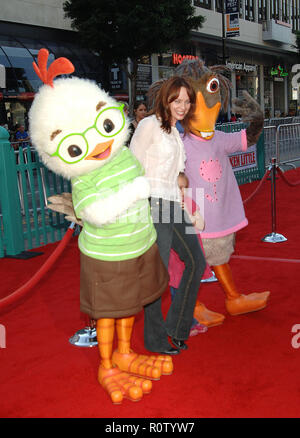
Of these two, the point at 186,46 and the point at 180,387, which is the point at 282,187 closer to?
the point at 180,387

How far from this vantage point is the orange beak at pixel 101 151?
2672 mm

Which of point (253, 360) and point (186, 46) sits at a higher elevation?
point (186, 46)

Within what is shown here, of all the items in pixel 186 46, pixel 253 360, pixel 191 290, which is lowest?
pixel 253 360

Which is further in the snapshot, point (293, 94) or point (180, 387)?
point (293, 94)

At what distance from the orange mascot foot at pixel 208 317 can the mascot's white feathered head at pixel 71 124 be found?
1.55 m

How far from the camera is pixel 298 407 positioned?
265cm

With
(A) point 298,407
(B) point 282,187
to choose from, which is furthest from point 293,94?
(A) point 298,407

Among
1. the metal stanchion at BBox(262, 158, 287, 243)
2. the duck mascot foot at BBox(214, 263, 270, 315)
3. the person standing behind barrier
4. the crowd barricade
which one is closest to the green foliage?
the crowd barricade

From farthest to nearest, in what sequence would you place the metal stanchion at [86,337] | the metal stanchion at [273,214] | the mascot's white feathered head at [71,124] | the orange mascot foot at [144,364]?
the metal stanchion at [273,214], the metal stanchion at [86,337], the orange mascot foot at [144,364], the mascot's white feathered head at [71,124]

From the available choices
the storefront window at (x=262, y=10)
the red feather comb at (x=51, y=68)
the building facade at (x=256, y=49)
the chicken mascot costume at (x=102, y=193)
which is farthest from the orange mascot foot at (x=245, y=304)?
the storefront window at (x=262, y=10)

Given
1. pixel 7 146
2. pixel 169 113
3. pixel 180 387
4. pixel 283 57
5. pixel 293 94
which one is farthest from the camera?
pixel 293 94

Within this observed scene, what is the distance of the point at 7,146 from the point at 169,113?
316 cm

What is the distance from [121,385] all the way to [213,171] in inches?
62.2

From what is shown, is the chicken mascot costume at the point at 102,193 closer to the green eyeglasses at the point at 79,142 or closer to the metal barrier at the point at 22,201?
the green eyeglasses at the point at 79,142
